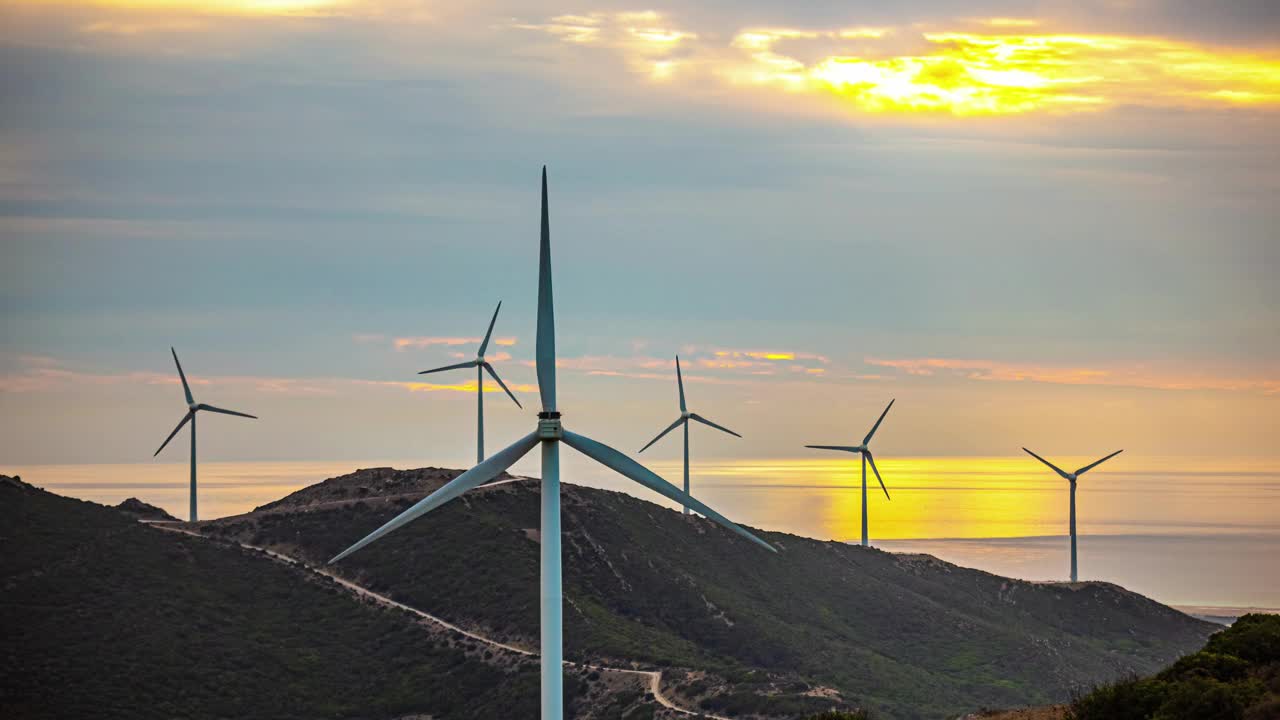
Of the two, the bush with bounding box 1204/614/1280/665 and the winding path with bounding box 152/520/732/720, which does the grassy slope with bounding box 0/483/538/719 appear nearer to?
the winding path with bounding box 152/520/732/720

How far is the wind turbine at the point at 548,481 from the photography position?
223 ft

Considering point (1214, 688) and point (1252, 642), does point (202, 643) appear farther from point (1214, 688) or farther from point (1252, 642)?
point (1214, 688)

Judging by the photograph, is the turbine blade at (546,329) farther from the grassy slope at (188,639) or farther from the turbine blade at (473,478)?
the grassy slope at (188,639)

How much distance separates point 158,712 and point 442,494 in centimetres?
8646

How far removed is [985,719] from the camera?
74.4 meters

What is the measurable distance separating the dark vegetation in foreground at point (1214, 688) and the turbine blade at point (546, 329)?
96.6 feet

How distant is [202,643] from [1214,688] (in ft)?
427

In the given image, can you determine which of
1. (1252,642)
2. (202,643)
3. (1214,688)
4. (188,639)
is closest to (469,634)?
(202,643)

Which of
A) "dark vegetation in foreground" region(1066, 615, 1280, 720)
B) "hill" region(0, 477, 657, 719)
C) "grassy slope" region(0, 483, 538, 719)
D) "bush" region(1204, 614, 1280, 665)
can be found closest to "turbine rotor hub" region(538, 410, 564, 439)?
"dark vegetation in foreground" region(1066, 615, 1280, 720)

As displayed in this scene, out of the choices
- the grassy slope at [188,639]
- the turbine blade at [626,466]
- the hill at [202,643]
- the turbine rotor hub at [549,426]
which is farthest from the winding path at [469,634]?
the turbine rotor hub at [549,426]

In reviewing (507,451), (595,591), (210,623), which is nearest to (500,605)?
(595,591)

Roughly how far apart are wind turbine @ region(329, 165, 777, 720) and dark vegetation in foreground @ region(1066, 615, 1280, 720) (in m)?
17.2

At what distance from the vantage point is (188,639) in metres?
166

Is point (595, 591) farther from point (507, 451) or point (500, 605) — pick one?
point (507, 451)
